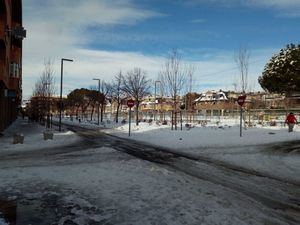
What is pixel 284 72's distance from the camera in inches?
1422

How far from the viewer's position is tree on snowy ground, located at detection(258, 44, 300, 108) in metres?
35.3

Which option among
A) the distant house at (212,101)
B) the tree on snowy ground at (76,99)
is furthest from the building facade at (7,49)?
the distant house at (212,101)

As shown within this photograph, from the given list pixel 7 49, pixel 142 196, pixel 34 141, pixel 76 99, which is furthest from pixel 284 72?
pixel 76 99

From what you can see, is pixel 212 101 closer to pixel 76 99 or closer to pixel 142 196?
pixel 76 99

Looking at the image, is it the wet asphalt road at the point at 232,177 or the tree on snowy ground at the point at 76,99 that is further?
the tree on snowy ground at the point at 76,99

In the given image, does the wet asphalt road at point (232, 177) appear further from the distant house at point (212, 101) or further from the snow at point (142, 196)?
the distant house at point (212, 101)

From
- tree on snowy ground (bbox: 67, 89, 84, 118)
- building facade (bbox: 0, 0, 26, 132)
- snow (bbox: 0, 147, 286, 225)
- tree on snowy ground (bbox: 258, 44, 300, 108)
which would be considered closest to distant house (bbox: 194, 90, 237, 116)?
tree on snowy ground (bbox: 67, 89, 84, 118)

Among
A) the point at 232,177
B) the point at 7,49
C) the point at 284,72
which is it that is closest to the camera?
the point at 232,177

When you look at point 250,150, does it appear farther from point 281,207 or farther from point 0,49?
point 0,49

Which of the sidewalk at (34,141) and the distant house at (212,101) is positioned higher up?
the distant house at (212,101)

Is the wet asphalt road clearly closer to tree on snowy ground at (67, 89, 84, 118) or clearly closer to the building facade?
the building facade

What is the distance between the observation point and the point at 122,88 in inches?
2387

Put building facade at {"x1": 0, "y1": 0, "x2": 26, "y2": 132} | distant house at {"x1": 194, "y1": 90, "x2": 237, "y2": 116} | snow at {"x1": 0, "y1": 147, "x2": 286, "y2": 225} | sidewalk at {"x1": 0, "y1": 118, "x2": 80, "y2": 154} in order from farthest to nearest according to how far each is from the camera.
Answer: distant house at {"x1": 194, "y1": 90, "x2": 237, "y2": 116} < building facade at {"x1": 0, "y1": 0, "x2": 26, "y2": 132} < sidewalk at {"x1": 0, "y1": 118, "x2": 80, "y2": 154} < snow at {"x1": 0, "y1": 147, "x2": 286, "y2": 225}

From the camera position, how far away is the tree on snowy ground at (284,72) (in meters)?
35.3
